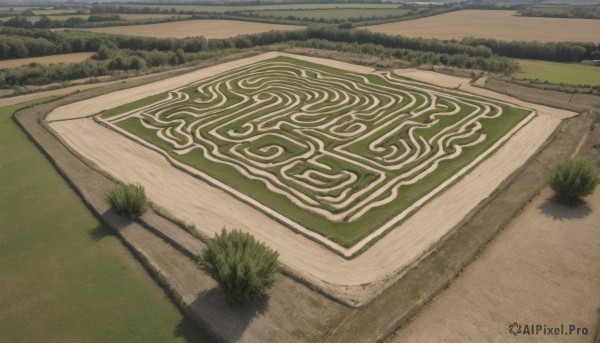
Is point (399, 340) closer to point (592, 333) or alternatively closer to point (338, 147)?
point (592, 333)

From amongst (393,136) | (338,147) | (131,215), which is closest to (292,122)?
(338,147)

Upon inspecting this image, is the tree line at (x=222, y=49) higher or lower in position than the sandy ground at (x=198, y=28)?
higher

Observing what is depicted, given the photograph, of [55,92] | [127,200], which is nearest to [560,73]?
[127,200]

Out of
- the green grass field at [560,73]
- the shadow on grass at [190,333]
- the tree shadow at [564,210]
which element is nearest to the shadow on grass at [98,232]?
the shadow on grass at [190,333]

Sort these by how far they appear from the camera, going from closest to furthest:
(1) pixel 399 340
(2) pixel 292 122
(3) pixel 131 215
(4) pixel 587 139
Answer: (1) pixel 399 340 < (3) pixel 131 215 < (4) pixel 587 139 < (2) pixel 292 122

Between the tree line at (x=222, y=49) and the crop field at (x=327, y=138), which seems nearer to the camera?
the crop field at (x=327, y=138)

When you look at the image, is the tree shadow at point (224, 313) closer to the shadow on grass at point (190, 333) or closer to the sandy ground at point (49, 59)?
the shadow on grass at point (190, 333)

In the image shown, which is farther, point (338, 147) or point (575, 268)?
point (338, 147)

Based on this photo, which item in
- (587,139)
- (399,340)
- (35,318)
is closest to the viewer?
(399,340)
